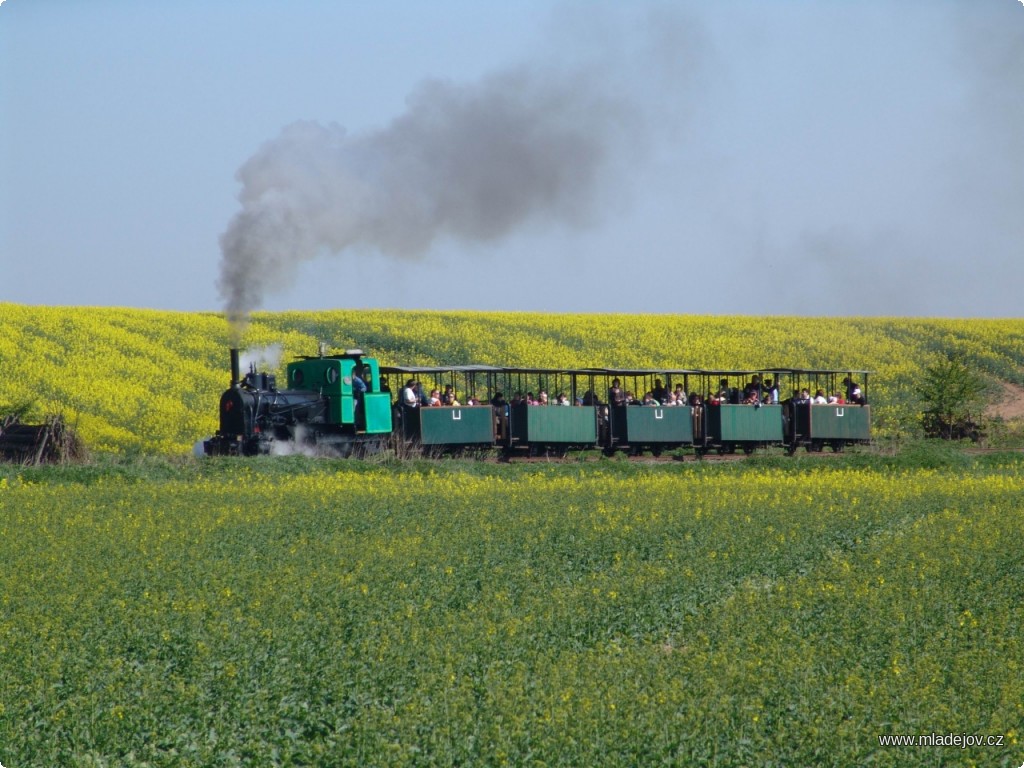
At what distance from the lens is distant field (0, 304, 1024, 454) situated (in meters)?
37.5

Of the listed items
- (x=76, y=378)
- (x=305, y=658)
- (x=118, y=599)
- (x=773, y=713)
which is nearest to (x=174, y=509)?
(x=118, y=599)

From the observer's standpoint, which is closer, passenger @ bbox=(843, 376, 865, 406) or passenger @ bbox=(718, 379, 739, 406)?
passenger @ bbox=(718, 379, 739, 406)

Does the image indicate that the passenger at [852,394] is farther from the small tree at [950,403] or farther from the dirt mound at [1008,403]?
the dirt mound at [1008,403]

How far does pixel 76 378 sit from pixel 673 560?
96.1 feet

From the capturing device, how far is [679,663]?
11.0 m

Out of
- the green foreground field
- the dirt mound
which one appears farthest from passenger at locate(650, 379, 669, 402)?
the dirt mound

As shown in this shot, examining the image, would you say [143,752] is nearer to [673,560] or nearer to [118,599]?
[118,599]

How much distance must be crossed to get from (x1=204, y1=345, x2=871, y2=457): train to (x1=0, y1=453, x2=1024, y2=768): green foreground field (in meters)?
7.72

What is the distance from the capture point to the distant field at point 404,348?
37500 millimetres

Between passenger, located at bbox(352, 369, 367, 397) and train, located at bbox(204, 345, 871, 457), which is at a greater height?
passenger, located at bbox(352, 369, 367, 397)

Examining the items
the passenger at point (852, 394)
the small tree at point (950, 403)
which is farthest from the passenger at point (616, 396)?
the small tree at point (950, 403)

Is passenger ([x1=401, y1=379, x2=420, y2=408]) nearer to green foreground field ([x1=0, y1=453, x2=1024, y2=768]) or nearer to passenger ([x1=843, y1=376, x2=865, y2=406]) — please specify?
green foreground field ([x1=0, y1=453, x2=1024, y2=768])

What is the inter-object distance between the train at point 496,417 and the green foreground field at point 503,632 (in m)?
7.72

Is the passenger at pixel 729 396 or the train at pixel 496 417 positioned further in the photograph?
the passenger at pixel 729 396
